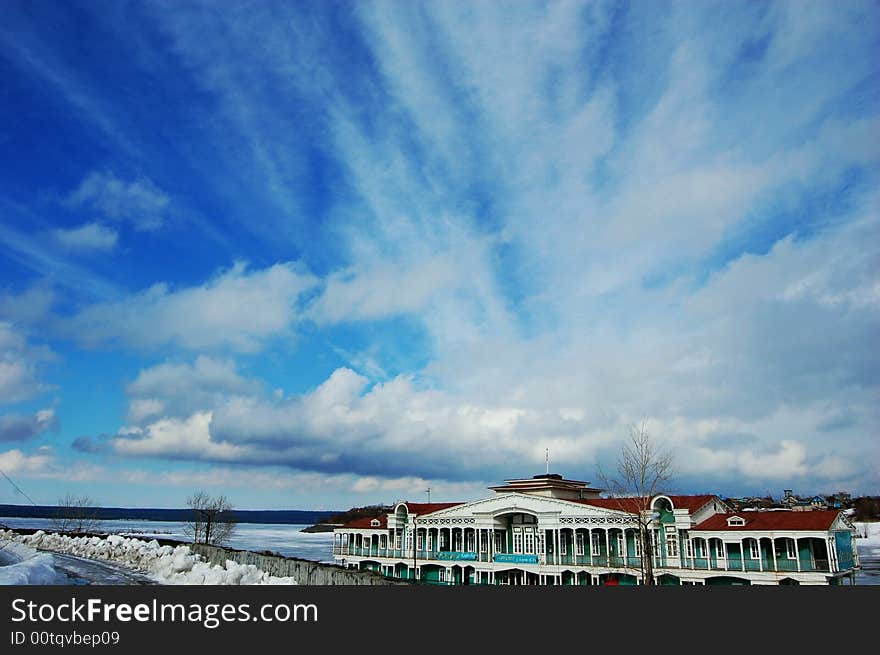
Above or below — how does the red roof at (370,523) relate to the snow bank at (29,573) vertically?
above

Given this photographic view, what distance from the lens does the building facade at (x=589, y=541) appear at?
3428cm

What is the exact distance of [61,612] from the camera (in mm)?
16766

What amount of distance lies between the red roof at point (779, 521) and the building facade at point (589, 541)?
0.05 meters

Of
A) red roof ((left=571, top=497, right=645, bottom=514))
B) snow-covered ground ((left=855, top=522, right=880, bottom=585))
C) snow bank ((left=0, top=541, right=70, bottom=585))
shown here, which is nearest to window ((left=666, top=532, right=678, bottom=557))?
red roof ((left=571, top=497, right=645, bottom=514))

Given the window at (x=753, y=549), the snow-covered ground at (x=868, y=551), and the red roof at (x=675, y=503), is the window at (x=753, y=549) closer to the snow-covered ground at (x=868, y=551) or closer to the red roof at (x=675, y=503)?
the red roof at (x=675, y=503)

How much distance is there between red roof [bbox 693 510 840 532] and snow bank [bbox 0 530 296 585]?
24.9 metres

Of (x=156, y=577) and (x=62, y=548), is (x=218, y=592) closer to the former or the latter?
(x=156, y=577)

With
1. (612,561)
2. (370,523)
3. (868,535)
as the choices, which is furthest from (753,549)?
(868,535)

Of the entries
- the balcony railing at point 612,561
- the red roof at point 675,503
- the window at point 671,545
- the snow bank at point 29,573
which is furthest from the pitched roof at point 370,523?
the window at point 671,545

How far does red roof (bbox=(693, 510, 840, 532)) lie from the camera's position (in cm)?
3341

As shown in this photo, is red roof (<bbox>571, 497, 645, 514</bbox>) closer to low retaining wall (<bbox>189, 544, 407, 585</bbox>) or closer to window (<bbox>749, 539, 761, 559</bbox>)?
window (<bbox>749, 539, 761, 559</bbox>)

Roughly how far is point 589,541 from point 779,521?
38.3 ft

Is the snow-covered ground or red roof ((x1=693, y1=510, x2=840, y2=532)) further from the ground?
red roof ((x1=693, y1=510, x2=840, y2=532))

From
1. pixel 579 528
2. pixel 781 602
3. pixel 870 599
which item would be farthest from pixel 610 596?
pixel 579 528
